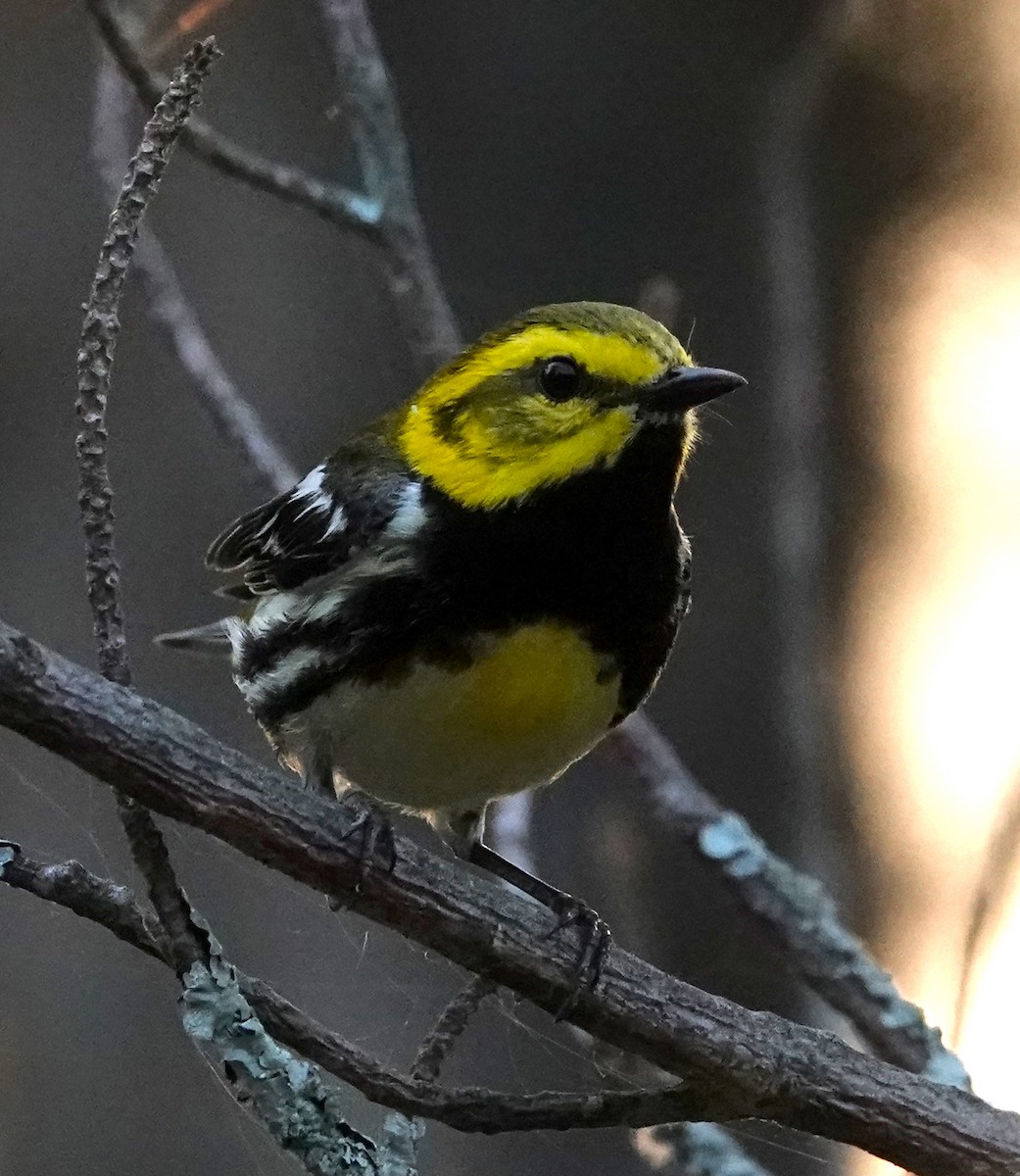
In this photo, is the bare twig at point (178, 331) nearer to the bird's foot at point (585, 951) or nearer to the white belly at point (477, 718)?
the white belly at point (477, 718)

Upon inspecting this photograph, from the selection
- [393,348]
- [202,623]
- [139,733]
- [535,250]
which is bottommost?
[139,733]

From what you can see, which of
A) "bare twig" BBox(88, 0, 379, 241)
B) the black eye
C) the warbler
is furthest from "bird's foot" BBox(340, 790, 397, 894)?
"bare twig" BBox(88, 0, 379, 241)

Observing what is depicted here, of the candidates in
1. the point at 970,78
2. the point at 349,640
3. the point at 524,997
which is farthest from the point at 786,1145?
the point at 970,78

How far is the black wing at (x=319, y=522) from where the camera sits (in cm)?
72

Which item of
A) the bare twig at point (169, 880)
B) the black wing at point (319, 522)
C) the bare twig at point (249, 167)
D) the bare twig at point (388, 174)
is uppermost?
the bare twig at point (388, 174)

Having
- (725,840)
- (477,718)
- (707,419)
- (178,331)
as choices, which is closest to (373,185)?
(178,331)

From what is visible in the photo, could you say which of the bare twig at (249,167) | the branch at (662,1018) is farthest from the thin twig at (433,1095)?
the bare twig at (249,167)

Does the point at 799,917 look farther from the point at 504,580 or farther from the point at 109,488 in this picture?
the point at 109,488

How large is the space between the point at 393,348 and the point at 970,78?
47 centimetres

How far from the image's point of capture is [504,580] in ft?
2.22

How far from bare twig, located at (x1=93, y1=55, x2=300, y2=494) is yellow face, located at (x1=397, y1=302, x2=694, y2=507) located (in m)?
0.14

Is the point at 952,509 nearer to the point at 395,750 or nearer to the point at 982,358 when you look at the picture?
the point at 982,358

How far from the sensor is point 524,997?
2.01 feet

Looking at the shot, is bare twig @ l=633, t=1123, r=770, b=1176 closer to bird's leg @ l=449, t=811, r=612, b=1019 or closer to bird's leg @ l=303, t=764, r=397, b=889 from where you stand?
bird's leg @ l=449, t=811, r=612, b=1019
